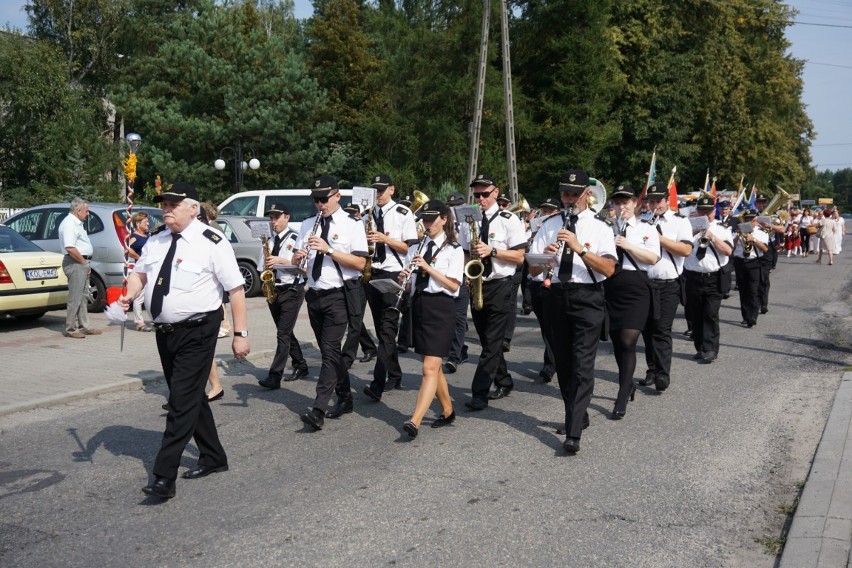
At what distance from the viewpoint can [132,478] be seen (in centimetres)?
594

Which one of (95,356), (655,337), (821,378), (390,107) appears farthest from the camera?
(390,107)

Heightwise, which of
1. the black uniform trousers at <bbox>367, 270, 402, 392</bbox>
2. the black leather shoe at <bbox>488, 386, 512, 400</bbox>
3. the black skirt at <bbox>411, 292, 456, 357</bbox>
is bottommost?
the black leather shoe at <bbox>488, 386, 512, 400</bbox>

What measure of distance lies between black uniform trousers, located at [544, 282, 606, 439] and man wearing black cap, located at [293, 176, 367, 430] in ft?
5.72

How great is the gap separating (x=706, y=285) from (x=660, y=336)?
2.00 metres

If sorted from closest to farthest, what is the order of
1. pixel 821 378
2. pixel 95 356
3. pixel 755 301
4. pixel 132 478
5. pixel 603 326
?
1. pixel 132 478
2. pixel 603 326
3. pixel 821 378
4. pixel 95 356
5. pixel 755 301

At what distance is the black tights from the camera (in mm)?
7602

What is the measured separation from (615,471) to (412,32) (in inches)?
1428

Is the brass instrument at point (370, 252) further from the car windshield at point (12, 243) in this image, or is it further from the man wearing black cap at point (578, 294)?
the car windshield at point (12, 243)

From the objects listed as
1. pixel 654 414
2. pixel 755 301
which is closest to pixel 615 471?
pixel 654 414

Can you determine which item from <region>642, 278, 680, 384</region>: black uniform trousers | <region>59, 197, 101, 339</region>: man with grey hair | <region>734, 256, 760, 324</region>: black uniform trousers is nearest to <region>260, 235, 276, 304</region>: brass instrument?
<region>642, 278, 680, 384</region>: black uniform trousers

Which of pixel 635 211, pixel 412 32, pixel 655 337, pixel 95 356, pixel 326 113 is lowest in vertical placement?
pixel 95 356

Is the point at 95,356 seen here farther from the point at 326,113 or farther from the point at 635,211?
the point at 326,113

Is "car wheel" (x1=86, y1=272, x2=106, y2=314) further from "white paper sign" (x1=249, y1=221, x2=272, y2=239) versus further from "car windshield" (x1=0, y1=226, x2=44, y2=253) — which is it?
"white paper sign" (x1=249, y1=221, x2=272, y2=239)

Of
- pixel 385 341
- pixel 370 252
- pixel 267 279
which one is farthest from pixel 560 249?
pixel 267 279
